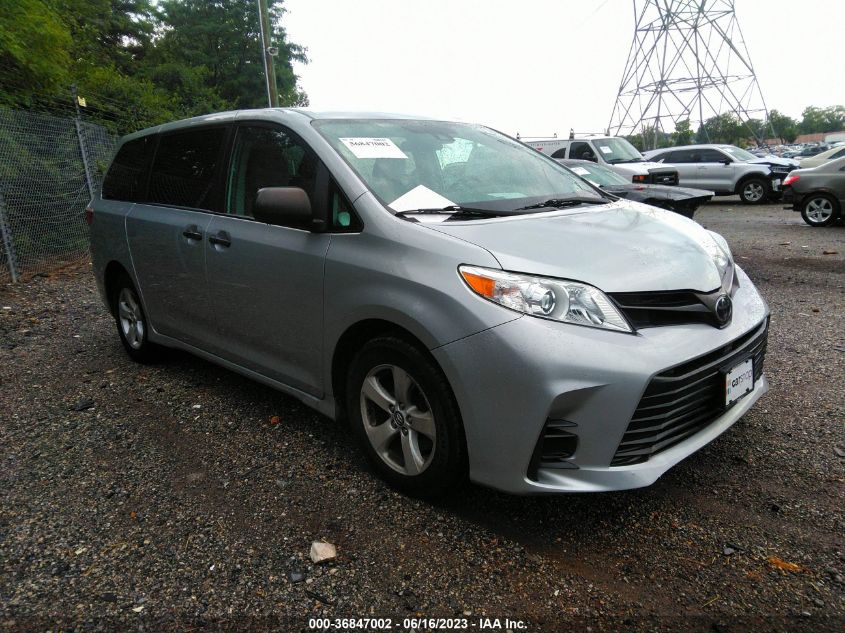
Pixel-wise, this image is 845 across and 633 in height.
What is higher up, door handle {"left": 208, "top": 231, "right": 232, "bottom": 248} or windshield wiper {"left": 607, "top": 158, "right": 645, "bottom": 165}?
door handle {"left": 208, "top": 231, "right": 232, "bottom": 248}

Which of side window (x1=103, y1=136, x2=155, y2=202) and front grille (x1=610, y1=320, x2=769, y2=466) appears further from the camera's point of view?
side window (x1=103, y1=136, x2=155, y2=202)

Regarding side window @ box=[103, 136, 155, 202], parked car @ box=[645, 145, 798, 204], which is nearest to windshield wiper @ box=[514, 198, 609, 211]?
side window @ box=[103, 136, 155, 202]

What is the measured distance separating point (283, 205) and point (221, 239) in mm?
800

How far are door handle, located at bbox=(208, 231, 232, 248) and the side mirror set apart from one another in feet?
1.97

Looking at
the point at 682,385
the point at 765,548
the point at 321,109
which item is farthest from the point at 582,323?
the point at 321,109

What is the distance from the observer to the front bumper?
2.21 meters

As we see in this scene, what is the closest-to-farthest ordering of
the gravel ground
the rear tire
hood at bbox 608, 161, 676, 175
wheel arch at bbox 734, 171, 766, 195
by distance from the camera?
the gravel ground < the rear tire < hood at bbox 608, 161, 676, 175 < wheel arch at bbox 734, 171, 766, 195

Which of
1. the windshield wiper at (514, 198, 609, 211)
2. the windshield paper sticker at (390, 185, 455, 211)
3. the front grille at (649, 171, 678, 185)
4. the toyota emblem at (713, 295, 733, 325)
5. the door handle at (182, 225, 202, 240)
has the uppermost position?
the windshield paper sticker at (390, 185, 455, 211)

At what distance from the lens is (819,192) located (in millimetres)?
11750

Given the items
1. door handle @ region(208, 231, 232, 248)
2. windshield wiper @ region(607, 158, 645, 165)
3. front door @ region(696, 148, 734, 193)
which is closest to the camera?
door handle @ region(208, 231, 232, 248)

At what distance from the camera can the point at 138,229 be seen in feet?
14.0

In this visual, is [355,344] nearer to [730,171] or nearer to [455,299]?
[455,299]

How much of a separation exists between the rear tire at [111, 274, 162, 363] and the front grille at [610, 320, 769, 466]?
138 inches

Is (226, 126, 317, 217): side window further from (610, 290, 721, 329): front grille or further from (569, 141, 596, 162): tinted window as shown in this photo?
(569, 141, 596, 162): tinted window
